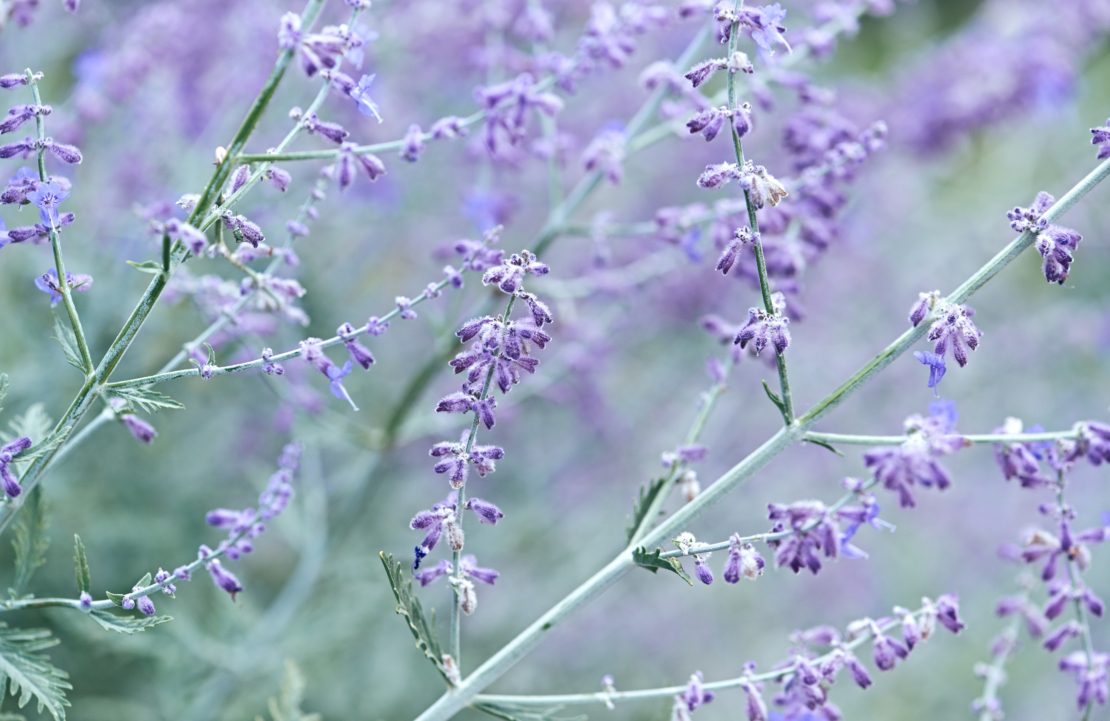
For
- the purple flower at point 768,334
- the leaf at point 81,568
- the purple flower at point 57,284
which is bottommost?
the leaf at point 81,568

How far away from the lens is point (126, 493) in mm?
2434

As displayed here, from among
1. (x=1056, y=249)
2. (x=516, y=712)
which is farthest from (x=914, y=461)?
(x=516, y=712)

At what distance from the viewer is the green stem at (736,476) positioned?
3.23ft

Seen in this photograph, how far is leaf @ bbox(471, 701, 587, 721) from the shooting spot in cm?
111

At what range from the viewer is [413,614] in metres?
1.09

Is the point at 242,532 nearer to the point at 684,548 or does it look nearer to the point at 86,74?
the point at 684,548

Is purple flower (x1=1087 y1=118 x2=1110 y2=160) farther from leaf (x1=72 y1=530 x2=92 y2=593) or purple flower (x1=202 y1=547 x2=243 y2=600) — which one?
leaf (x1=72 y1=530 x2=92 y2=593)

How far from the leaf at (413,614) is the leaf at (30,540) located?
1.51 feet

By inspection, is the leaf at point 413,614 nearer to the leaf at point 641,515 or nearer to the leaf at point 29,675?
the leaf at point 641,515

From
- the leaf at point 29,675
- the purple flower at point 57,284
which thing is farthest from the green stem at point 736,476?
the purple flower at point 57,284

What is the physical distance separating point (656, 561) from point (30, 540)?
2.69 ft

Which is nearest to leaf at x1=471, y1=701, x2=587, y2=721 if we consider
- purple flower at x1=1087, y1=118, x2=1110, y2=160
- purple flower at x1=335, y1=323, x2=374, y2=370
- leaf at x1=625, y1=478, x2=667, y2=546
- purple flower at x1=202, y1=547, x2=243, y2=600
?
leaf at x1=625, y1=478, x2=667, y2=546

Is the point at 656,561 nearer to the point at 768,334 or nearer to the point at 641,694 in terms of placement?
the point at 641,694

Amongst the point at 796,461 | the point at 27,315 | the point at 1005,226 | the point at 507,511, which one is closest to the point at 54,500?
the point at 27,315
